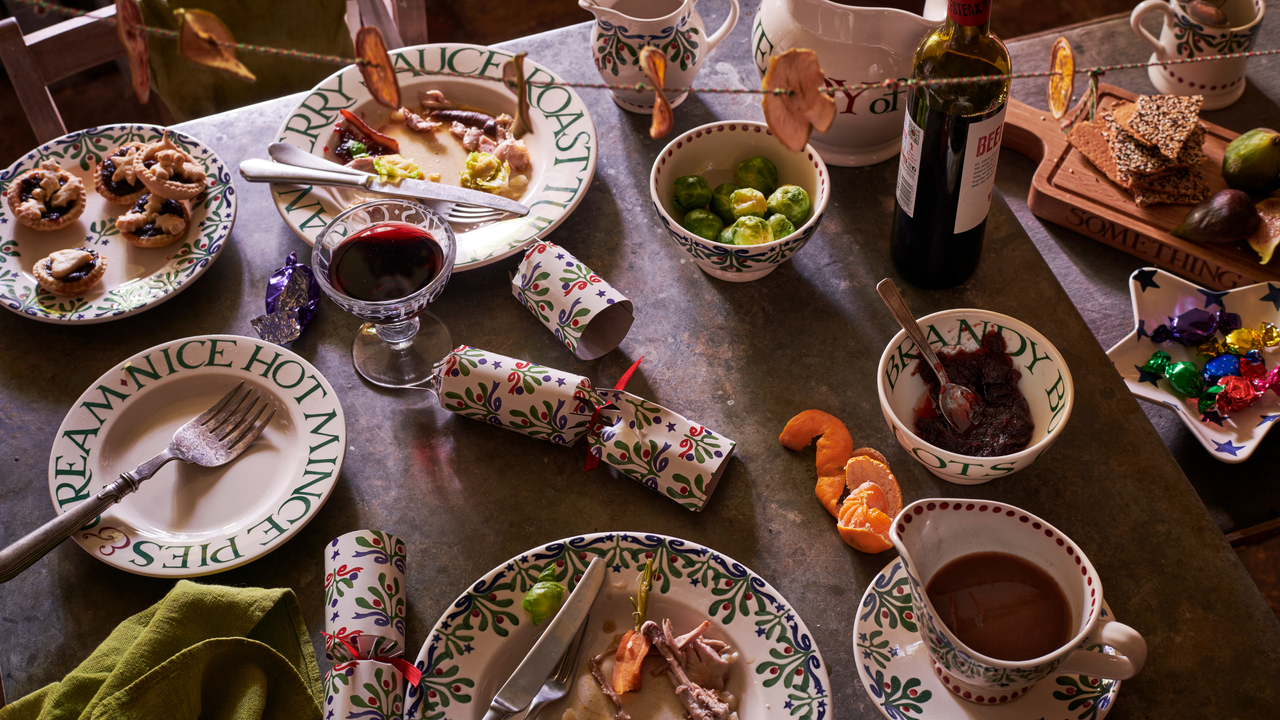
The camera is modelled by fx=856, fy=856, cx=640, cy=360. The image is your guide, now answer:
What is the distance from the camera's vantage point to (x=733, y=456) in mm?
1209

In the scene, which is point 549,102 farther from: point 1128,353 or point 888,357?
point 1128,353

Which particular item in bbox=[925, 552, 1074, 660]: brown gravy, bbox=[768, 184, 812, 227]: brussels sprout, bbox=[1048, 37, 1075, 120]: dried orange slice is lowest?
bbox=[925, 552, 1074, 660]: brown gravy

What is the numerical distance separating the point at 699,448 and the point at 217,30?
70 centimetres

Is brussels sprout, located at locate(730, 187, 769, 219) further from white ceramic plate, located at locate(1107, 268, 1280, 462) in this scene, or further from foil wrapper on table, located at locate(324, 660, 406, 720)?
foil wrapper on table, located at locate(324, 660, 406, 720)

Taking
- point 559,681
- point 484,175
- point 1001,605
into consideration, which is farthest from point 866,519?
point 484,175

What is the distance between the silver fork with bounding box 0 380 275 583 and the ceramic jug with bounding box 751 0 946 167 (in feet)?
3.00

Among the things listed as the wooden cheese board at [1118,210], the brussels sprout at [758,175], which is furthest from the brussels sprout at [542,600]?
the wooden cheese board at [1118,210]

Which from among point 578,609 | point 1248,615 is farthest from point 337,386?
point 1248,615

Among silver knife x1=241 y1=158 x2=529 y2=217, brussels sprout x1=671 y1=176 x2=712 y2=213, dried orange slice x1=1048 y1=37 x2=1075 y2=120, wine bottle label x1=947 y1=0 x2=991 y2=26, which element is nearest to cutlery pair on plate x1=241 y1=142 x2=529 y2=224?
silver knife x1=241 y1=158 x2=529 y2=217

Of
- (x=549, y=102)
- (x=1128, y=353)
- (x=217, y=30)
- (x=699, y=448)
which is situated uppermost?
(x=217, y=30)

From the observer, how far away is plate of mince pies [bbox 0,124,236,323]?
135 cm

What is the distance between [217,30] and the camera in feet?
2.38

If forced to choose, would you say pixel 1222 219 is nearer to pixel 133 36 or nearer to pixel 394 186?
pixel 394 186

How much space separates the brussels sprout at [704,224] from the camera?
4.34 ft
